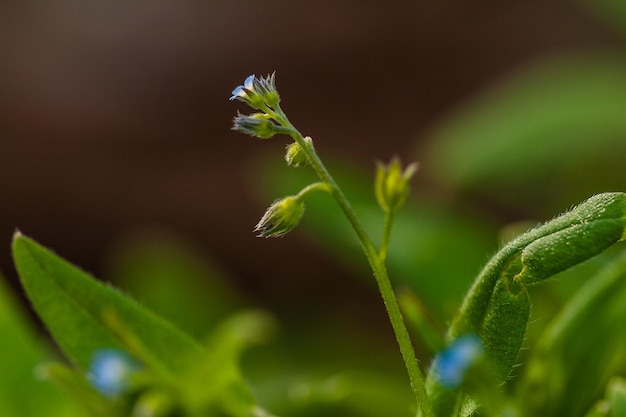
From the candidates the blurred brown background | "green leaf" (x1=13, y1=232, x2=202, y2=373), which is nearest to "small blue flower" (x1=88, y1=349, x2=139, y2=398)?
"green leaf" (x1=13, y1=232, x2=202, y2=373)

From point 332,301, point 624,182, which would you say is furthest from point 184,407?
point 332,301

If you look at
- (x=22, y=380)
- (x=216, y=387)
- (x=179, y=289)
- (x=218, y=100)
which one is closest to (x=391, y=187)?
(x=216, y=387)

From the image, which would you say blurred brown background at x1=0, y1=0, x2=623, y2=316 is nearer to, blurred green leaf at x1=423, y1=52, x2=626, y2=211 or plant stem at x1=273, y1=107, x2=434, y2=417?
blurred green leaf at x1=423, y1=52, x2=626, y2=211

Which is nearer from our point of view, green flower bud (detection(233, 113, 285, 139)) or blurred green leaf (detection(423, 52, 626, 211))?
green flower bud (detection(233, 113, 285, 139))

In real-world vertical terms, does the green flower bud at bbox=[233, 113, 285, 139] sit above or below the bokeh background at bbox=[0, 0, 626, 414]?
below

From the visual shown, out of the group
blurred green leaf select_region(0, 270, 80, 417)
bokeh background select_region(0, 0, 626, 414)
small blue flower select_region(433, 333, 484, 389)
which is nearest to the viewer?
small blue flower select_region(433, 333, 484, 389)

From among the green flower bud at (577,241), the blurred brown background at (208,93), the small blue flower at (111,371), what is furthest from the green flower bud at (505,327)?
the blurred brown background at (208,93)

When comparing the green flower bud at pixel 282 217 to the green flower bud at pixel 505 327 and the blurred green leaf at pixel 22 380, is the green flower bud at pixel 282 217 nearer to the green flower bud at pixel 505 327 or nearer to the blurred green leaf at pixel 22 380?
the green flower bud at pixel 505 327

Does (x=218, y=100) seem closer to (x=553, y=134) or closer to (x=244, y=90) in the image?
(x=553, y=134)
